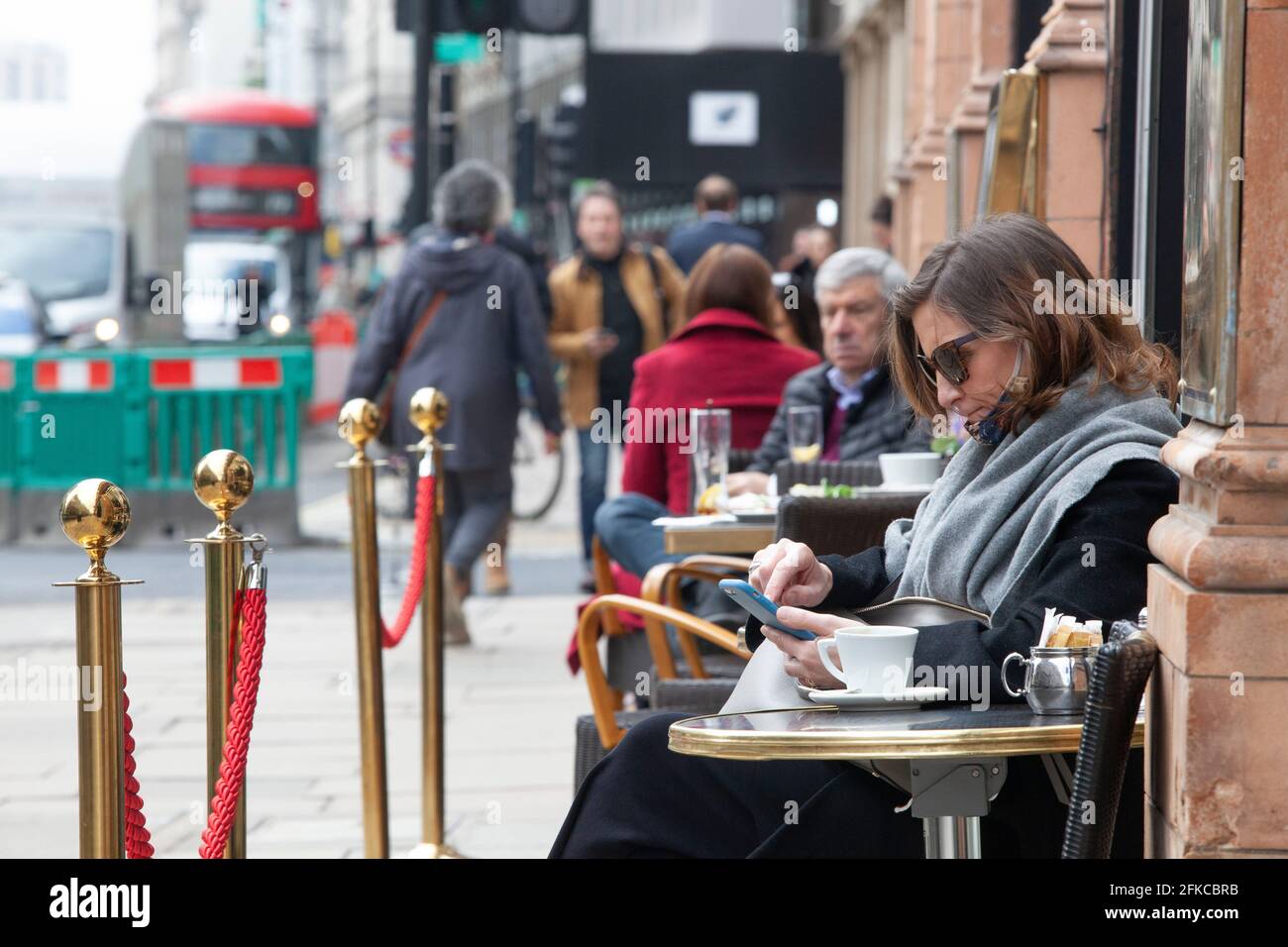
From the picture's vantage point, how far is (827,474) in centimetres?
578

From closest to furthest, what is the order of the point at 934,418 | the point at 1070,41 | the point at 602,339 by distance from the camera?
the point at 934,418 < the point at 1070,41 < the point at 602,339

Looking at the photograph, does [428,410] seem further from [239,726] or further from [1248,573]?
[1248,573]

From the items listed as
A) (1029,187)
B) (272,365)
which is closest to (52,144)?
(272,365)

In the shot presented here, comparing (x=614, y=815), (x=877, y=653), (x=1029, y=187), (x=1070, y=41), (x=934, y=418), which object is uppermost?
(x=1070, y=41)

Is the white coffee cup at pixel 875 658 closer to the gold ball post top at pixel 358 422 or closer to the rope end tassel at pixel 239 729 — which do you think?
the rope end tassel at pixel 239 729

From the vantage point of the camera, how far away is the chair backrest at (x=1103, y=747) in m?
2.59

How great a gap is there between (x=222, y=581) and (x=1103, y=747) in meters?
1.58

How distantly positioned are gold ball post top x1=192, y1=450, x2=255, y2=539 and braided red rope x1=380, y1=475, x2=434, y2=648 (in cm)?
167

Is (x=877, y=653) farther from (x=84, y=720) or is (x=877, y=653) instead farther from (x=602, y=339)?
(x=602, y=339)

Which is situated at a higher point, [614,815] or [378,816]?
[614,815]

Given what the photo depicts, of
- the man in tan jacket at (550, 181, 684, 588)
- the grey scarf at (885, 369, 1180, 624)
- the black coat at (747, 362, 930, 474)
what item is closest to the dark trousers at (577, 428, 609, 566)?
the man in tan jacket at (550, 181, 684, 588)

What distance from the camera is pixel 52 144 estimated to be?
25422 mm

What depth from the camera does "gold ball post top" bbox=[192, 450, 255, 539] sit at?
3.50 m
